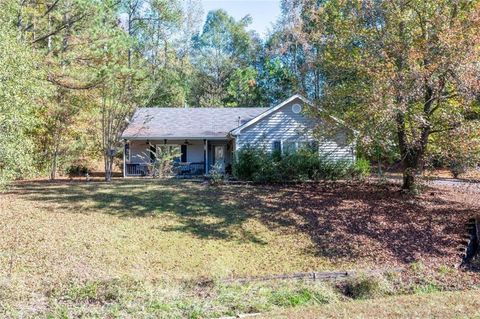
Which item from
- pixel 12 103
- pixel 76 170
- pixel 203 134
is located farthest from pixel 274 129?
pixel 12 103

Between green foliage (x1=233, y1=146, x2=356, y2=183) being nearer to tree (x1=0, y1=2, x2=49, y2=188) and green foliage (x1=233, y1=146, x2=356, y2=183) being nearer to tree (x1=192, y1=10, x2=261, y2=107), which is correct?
tree (x1=0, y1=2, x2=49, y2=188)

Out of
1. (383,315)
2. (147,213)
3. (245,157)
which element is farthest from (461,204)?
(147,213)

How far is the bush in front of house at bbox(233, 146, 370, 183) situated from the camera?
52.7ft

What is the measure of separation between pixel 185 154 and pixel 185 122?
1.97 meters

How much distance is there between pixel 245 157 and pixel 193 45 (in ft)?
102

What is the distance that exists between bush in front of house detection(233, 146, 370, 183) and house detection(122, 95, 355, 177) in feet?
12.2

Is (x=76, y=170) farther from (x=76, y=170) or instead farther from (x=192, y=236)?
(x=192, y=236)

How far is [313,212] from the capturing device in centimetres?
1192

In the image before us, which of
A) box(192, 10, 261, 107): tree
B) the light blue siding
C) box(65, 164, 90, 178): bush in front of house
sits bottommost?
box(65, 164, 90, 178): bush in front of house

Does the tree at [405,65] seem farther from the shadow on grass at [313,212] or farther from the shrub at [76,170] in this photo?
the shrub at [76,170]

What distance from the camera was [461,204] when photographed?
13.2 meters

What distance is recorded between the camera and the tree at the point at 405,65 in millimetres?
11109

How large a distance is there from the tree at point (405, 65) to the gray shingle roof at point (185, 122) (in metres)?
11.0

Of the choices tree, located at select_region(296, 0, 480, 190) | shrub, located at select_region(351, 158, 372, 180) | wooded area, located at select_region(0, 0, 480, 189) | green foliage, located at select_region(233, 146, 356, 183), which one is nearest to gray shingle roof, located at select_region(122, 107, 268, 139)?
wooded area, located at select_region(0, 0, 480, 189)
